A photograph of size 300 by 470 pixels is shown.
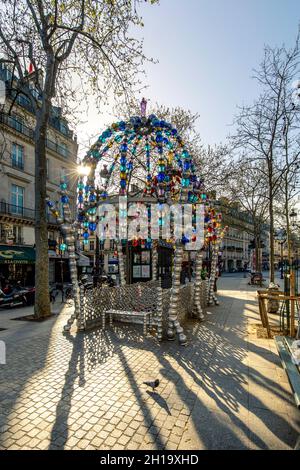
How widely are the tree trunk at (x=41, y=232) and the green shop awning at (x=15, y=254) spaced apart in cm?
1177

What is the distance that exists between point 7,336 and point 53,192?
78.6 ft

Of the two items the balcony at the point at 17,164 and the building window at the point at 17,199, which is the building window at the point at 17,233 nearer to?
the building window at the point at 17,199

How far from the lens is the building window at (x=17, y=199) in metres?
23.8

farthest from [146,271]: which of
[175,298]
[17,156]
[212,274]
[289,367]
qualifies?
[17,156]

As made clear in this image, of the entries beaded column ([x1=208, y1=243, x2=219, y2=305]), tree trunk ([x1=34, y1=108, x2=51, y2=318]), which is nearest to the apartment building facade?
tree trunk ([x1=34, y1=108, x2=51, y2=318])

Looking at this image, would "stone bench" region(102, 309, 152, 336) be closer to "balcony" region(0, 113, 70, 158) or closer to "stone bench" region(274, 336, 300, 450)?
"stone bench" region(274, 336, 300, 450)

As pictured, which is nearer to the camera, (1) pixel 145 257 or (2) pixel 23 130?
(1) pixel 145 257

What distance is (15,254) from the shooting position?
2067cm

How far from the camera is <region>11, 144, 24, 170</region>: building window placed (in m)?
24.1

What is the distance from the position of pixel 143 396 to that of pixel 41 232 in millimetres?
7515

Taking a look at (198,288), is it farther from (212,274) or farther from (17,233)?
(17,233)

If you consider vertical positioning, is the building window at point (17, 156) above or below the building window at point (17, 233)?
above

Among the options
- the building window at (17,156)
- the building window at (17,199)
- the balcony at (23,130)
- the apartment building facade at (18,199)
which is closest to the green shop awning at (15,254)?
the apartment building facade at (18,199)
